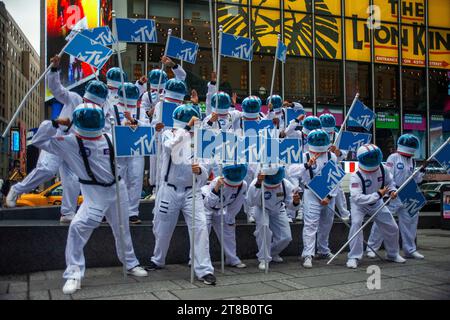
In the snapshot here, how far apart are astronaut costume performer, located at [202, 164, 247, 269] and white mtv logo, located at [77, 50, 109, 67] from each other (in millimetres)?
2726

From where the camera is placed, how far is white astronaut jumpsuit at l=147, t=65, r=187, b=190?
29.6 ft

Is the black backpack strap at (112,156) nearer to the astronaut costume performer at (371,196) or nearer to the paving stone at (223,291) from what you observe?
the paving stone at (223,291)

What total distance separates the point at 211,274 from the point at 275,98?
621 cm

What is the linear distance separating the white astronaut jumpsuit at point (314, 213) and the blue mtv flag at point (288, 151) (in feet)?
2.36

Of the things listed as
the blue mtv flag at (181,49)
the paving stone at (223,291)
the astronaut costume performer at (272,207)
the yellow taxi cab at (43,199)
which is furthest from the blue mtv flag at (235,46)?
the yellow taxi cab at (43,199)

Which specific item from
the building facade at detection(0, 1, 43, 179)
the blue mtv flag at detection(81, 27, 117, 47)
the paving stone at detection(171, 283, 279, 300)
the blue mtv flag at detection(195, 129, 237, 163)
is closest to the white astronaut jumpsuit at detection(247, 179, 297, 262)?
the blue mtv flag at detection(195, 129, 237, 163)

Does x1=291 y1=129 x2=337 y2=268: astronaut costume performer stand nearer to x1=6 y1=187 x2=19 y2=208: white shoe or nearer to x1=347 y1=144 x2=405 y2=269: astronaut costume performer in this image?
x1=347 y1=144 x2=405 y2=269: astronaut costume performer

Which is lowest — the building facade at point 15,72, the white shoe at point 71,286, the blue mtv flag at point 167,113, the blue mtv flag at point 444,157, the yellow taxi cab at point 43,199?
the white shoe at point 71,286

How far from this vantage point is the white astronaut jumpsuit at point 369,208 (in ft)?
25.7

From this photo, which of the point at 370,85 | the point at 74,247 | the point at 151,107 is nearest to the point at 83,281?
the point at 74,247

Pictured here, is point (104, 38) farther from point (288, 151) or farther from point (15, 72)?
point (15, 72)

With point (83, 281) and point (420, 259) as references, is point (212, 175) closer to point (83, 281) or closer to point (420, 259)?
point (83, 281)

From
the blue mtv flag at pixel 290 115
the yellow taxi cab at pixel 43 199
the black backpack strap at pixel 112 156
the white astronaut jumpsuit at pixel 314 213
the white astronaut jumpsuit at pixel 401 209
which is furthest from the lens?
the yellow taxi cab at pixel 43 199

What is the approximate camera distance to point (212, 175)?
28.6ft
